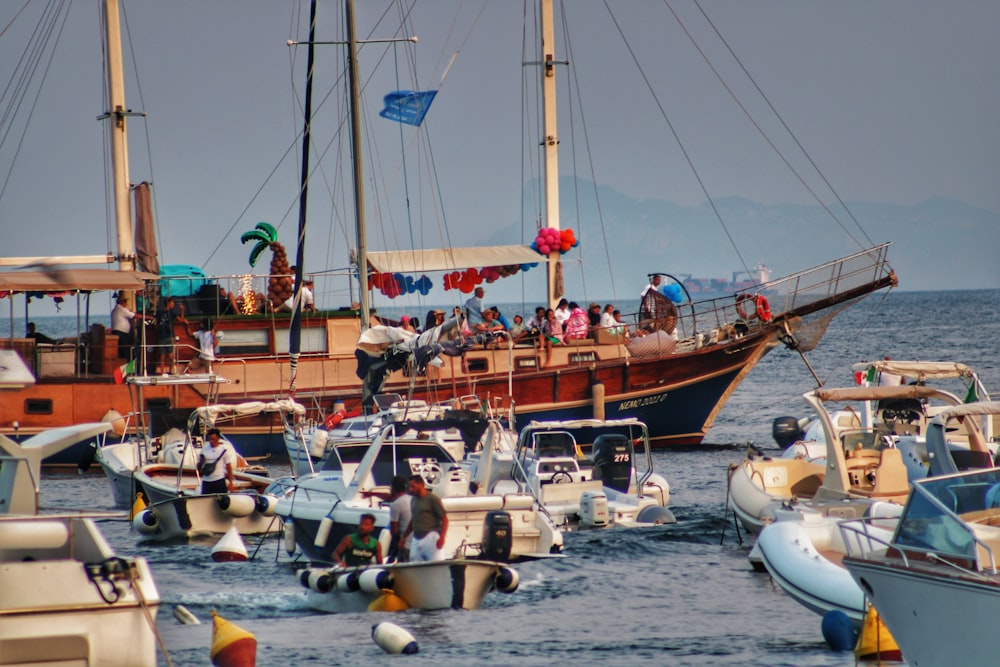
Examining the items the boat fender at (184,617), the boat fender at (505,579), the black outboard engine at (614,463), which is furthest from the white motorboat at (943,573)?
the black outboard engine at (614,463)

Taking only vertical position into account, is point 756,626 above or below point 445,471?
below

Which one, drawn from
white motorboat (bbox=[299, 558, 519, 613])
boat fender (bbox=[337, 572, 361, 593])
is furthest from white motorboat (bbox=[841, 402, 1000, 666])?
boat fender (bbox=[337, 572, 361, 593])

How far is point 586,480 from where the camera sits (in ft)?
71.4

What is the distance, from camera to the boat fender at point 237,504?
21.2 metres

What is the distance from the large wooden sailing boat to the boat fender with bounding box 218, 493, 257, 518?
9.45 meters

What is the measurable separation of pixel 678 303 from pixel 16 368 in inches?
940

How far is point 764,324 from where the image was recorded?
33.6 m

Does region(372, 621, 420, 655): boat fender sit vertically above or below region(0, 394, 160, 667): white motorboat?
below

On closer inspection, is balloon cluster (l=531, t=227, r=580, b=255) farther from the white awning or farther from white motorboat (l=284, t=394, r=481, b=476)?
white motorboat (l=284, t=394, r=481, b=476)

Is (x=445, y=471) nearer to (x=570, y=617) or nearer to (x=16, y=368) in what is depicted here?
(x=570, y=617)

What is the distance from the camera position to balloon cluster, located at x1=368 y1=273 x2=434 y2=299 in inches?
1313

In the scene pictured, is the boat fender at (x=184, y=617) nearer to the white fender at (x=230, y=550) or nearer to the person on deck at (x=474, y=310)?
the white fender at (x=230, y=550)

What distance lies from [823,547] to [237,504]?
9.73 m

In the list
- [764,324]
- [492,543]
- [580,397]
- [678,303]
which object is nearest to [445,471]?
[492,543]
